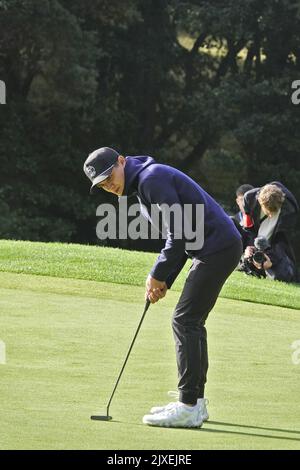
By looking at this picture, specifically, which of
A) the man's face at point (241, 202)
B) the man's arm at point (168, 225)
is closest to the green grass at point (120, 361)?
the man's arm at point (168, 225)

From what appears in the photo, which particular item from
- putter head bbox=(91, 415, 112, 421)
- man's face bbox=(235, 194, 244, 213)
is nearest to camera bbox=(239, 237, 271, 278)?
man's face bbox=(235, 194, 244, 213)

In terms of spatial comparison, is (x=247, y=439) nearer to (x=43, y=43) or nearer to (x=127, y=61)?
(x=43, y=43)

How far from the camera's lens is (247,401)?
24.1ft

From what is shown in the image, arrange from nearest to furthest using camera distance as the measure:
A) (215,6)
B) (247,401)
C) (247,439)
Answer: (247,439) < (247,401) < (215,6)

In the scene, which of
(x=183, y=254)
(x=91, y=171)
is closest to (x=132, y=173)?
(x=91, y=171)

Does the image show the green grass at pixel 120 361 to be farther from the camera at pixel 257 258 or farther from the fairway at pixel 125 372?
the camera at pixel 257 258

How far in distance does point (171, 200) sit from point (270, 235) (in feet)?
32.3

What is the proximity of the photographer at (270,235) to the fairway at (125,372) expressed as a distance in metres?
3.20

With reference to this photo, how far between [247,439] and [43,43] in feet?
82.7

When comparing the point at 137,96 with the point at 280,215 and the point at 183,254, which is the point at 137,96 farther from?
the point at 183,254

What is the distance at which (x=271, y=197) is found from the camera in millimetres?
15484

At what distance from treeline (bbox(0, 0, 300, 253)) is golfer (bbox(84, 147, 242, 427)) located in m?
23.4
